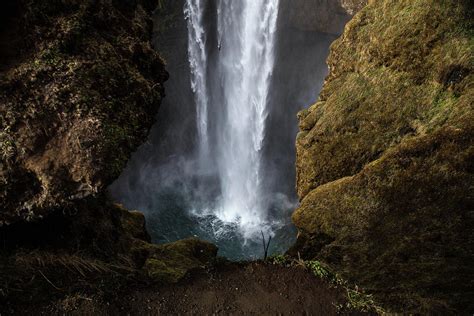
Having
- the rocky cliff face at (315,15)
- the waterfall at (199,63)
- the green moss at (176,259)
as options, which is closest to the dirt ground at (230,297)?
the green moss at (176,259)

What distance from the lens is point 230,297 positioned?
4746 mm

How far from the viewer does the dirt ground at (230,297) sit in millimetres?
4320

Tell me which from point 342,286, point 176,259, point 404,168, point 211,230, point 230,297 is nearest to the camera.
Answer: point 230,297

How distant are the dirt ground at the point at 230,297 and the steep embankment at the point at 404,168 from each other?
97cm

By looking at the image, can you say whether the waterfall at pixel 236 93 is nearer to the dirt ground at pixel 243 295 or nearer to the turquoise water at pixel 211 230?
the turquoise water at pixel 211 230

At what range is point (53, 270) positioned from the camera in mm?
4281

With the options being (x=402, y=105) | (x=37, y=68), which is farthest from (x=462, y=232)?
(x=37, y=68)

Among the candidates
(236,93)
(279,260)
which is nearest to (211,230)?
(236,93)

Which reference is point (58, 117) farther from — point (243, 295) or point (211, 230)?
point (211, 230)

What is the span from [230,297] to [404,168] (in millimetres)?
2990

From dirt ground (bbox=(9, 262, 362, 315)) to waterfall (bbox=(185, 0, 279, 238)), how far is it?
11090 millimetres

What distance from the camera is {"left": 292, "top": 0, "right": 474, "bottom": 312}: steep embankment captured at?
4.88 metres

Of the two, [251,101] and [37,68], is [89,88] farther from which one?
[251,101]

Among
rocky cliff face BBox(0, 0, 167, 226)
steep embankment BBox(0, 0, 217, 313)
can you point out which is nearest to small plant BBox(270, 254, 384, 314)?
steep embankment BBox(0, 0, 217, 313)
